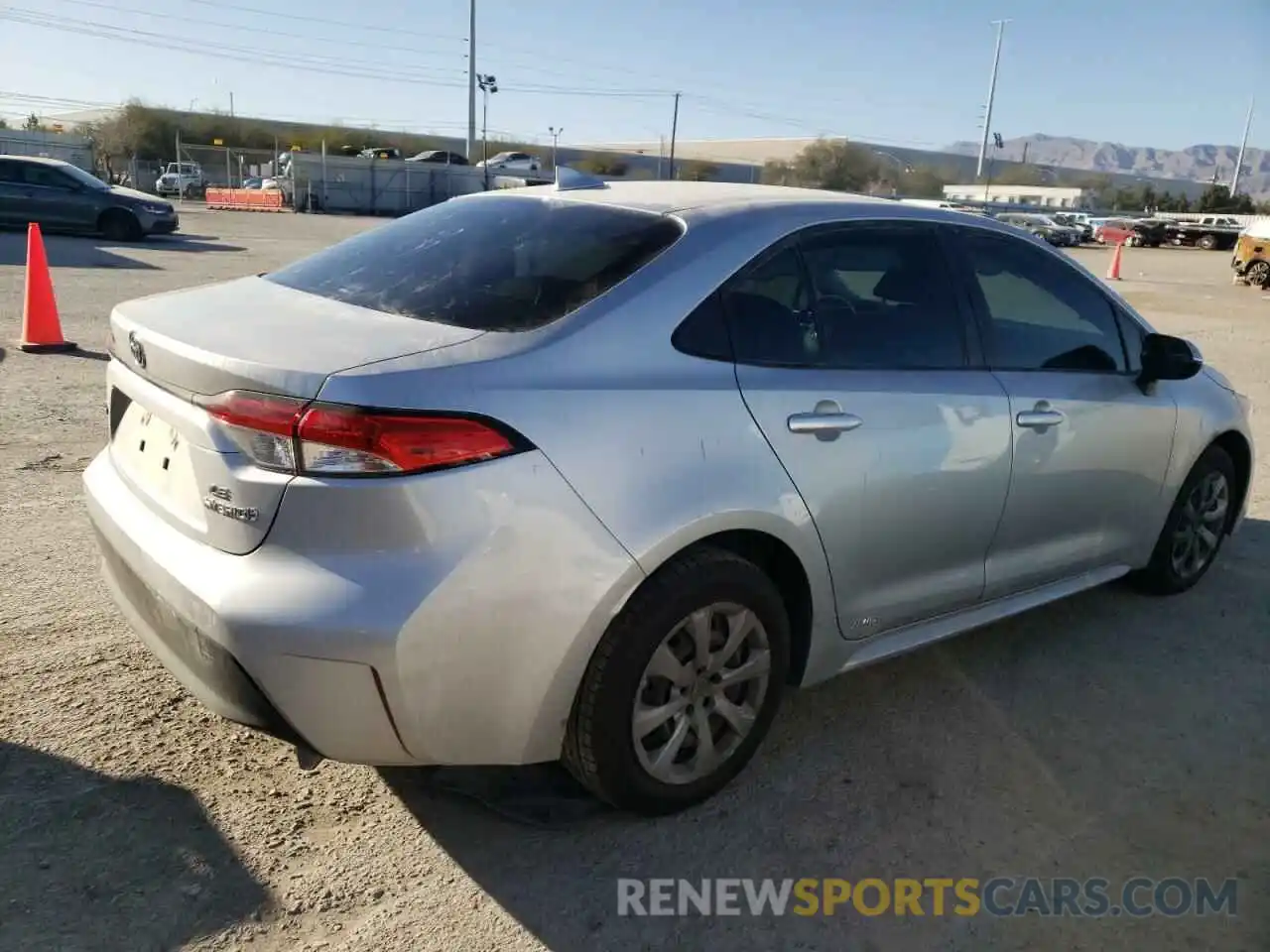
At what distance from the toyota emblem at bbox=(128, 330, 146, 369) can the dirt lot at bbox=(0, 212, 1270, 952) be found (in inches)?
44.3

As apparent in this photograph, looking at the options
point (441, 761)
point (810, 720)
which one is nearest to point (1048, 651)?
point (810, 720)

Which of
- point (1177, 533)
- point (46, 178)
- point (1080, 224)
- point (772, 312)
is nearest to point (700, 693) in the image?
point (772, 312)

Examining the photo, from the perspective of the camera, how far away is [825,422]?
288 cm

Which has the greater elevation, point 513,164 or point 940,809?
point 513,164

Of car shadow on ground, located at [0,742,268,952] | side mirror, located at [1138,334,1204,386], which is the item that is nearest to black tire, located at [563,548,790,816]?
car shadow on ground, located at [0,742,268,952]

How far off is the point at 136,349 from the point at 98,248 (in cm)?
1757

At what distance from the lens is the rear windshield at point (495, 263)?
104 inches

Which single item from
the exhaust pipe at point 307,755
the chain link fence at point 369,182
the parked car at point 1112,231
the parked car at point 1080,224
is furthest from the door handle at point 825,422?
the parked car at point 1112,231

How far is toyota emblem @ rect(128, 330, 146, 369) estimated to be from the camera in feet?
8.77

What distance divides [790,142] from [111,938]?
10352cm

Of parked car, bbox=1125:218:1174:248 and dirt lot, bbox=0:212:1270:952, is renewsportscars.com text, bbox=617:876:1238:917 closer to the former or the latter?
dirt lot, bbox=0:212:1270:952

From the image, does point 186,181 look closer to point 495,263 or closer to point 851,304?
point 495,263

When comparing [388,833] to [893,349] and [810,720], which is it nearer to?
[810,720]

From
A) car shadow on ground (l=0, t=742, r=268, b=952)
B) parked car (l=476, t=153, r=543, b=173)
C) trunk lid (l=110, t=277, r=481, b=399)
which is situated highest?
parked car (l=476, t=153, r=543, b=173)
